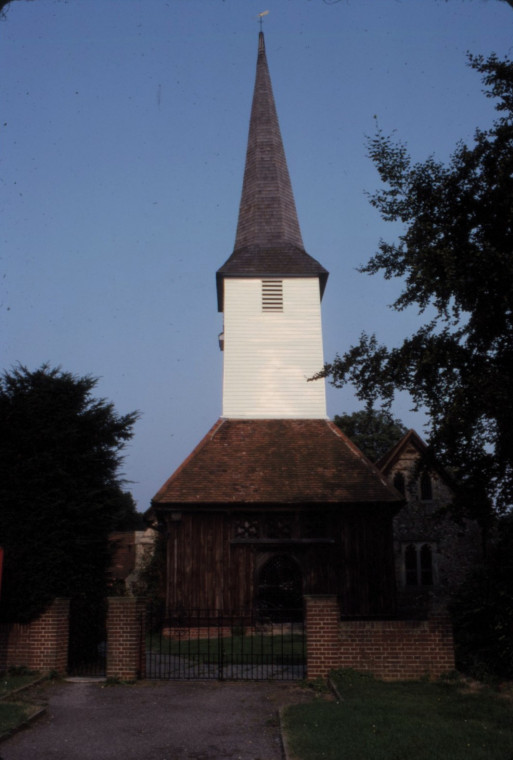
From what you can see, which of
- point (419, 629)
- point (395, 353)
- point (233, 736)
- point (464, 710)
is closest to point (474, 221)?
point (395, 353)

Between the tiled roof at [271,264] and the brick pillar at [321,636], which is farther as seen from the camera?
the tiled roof at [271,264]

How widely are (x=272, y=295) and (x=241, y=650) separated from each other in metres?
14.2

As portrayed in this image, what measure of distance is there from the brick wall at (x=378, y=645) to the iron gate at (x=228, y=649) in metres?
0.77

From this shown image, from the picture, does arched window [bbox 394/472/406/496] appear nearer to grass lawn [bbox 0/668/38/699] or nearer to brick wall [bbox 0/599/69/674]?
brick wall [bbox 0/599/69/674]

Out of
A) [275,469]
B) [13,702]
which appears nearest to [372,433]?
[275,469]

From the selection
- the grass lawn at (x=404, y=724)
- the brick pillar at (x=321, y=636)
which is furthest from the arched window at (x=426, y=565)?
the grass lawn at (x=404, y=724)

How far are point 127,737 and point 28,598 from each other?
4638 mm

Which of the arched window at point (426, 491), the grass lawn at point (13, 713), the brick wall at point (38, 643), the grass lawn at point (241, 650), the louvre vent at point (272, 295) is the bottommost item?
the grass lawn at point (241, 650)

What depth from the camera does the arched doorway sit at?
62.0 ft

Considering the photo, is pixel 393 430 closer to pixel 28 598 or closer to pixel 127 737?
pixel 28 598

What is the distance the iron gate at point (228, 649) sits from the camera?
12047 millimetres

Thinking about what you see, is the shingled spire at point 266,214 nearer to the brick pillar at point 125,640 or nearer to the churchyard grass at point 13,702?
the brick pillar at point 125,640

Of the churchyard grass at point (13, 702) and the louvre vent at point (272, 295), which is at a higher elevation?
the louvre vent at point (272, 295)

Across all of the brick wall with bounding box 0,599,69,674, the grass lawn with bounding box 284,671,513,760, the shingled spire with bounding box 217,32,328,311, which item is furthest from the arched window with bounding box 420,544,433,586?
the brick wall with bounding box 0,599,69,674
